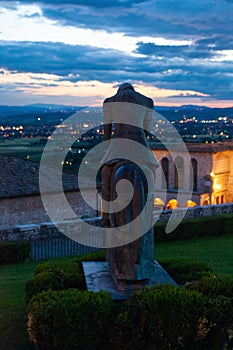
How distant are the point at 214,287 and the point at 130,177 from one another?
83.6 inches

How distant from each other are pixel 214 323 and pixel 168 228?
11.2 m

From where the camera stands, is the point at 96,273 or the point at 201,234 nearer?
the point at 96,273

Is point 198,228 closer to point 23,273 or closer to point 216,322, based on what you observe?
point 23,273

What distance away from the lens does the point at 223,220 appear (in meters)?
19.2

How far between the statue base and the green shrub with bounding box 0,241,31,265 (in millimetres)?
5993

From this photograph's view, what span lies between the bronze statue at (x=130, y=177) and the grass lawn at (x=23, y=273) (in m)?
1.84

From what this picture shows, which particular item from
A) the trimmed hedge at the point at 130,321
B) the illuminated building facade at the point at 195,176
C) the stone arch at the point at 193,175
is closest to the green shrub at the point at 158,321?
the trimmed hedge at the point at 130,321

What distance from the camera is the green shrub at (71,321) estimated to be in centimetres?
624

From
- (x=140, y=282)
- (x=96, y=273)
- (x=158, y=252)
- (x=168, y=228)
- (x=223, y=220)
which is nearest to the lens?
(x=140, y=282)

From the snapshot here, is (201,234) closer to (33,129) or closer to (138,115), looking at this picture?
(138,115)

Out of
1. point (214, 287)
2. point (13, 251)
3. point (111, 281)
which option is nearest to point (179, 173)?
point (13, 251)

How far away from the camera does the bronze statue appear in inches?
266

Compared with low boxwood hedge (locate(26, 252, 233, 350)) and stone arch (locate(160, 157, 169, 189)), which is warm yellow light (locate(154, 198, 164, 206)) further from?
low boxwood hedge (locate(26, 252, 233, 350))

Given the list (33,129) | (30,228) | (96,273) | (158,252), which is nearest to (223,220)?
(158,252)
